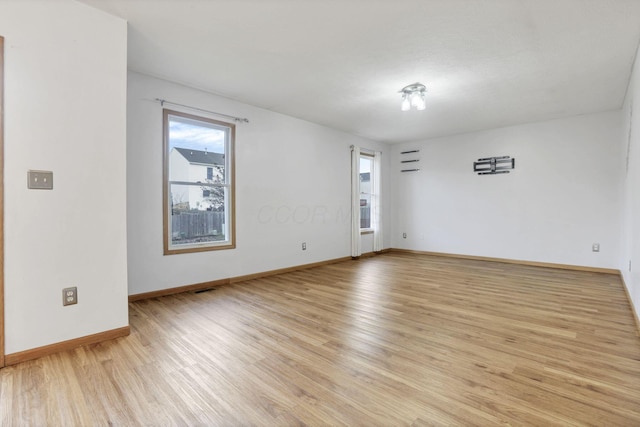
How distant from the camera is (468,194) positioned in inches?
244

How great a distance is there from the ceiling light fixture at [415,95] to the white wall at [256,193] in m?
1.99

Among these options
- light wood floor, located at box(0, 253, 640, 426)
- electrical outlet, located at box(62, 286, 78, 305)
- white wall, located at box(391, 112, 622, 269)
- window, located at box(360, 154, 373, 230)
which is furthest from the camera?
window, located at box(360, 154, 373, 230)

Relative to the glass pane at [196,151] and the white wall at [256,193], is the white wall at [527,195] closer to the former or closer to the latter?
the white wall at [256,193]

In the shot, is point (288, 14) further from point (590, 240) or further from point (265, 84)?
point (590, 240)

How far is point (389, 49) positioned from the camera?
2877 mm

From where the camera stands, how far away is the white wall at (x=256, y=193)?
343 centimetres

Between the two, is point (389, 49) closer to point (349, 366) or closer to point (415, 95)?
point (415, 95)

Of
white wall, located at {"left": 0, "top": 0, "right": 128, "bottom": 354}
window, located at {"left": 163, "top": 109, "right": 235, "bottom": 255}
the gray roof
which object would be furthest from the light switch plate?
the gray roof

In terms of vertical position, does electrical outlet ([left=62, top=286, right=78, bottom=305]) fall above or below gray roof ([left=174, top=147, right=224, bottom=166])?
below

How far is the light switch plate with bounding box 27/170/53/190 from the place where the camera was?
2.08m

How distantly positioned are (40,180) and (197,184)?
1888 millimetres

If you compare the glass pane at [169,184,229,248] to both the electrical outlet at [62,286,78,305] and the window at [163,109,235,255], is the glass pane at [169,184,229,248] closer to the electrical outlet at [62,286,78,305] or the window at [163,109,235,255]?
the window at [163,109,235,255]

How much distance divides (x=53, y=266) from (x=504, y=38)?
4.03 metres

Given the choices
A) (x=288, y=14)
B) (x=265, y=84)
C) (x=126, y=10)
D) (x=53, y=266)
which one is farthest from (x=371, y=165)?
(x=53, y=266)
